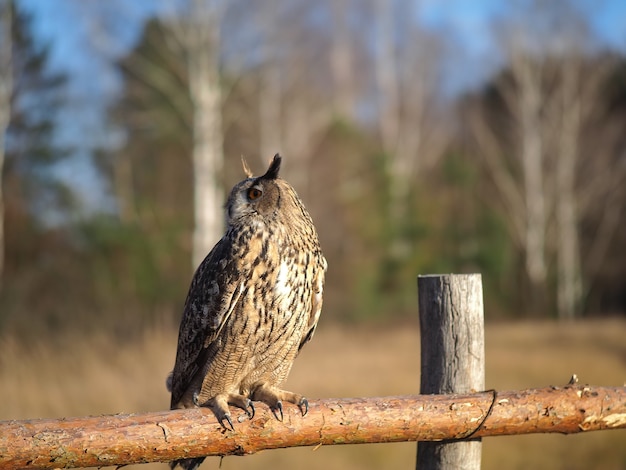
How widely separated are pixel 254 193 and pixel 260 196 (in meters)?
0.03

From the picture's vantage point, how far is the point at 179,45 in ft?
39.2

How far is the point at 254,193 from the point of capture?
2486mm

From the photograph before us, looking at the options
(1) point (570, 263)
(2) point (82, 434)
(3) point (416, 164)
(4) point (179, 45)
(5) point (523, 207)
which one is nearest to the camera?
(2) point (82, 434)

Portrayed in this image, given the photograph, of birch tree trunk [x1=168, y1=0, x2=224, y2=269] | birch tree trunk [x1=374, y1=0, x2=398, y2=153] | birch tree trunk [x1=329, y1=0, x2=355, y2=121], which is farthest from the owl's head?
birch tree trunk [x1=329, y1=0, x2=355, y2=121]

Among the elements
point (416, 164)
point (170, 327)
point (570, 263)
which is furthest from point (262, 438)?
point (416, 164)

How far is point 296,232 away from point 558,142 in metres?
14.3

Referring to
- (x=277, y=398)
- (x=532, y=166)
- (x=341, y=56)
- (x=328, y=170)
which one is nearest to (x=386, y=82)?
(x=341, y=56)

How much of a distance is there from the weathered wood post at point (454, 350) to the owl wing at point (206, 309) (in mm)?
711

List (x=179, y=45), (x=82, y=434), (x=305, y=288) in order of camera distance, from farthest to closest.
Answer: (x=179, y=45) < (x=305, y=288) < (x=82, y=434)

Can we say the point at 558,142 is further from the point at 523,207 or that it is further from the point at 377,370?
the point at 377,370

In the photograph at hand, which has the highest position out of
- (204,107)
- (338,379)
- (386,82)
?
(386,82)

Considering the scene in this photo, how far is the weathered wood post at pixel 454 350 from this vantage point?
231cm

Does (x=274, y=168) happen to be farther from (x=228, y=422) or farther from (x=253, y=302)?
(x=228, y=422)

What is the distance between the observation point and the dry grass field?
562cm
